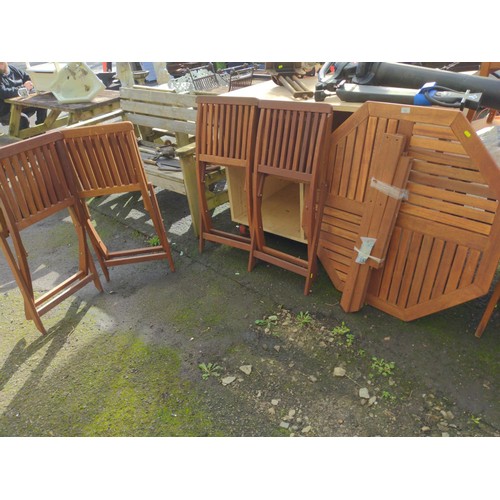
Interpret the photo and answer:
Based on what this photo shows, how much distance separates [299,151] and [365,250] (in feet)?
2.83

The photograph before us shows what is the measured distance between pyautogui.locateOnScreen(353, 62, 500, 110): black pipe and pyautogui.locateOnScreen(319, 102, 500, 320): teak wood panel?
0.65m

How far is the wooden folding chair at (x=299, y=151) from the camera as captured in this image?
2561 millimetres

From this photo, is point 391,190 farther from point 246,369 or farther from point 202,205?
point 202,205

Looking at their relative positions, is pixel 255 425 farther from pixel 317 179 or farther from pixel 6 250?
pixel 6 250

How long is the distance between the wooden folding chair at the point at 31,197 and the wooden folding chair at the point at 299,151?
1.46 metres

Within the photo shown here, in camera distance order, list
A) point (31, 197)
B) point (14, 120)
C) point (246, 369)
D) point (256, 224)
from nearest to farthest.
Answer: point (246, 369), point (31, 197), point (256, 224), point (14, 120)

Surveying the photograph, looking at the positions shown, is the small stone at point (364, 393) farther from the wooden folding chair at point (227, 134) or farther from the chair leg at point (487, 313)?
the wooden folding chair at point (227, 134)

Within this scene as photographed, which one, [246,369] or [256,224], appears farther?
[256,224]

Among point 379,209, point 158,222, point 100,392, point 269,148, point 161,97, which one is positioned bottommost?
point 100,392

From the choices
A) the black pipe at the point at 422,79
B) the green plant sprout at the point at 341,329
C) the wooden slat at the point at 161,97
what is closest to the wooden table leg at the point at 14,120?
the wooden slat at the point at 161,97

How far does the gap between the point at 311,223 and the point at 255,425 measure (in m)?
1.44

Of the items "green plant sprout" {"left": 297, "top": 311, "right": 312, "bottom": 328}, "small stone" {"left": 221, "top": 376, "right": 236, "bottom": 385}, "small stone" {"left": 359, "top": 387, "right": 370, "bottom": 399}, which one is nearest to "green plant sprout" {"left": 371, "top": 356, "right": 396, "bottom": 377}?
"small stone" {"left": 359, "top": 387, "right": 370, "bottom": 399}

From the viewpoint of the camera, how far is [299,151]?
8.80 ft

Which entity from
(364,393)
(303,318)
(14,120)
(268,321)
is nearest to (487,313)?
(364,393)
